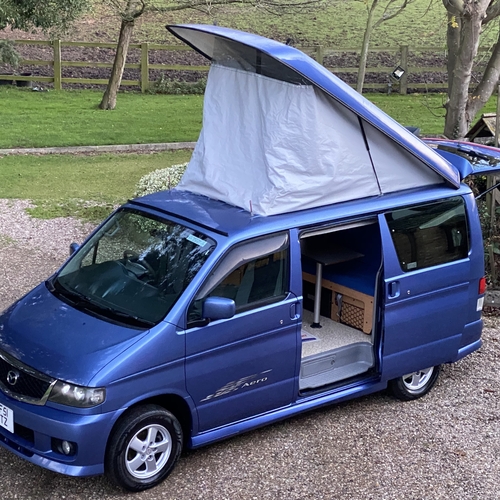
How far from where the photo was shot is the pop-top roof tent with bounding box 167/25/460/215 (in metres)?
6.01

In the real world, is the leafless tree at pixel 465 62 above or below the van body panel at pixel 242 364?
above

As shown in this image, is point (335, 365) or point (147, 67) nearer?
point (335, 365)

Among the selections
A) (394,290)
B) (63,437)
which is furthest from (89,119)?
(63,437)

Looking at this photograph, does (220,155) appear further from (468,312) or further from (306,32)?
(306,32)

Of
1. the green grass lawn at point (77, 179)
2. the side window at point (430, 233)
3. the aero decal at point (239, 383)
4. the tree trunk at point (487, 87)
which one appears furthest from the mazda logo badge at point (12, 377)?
the tree trunk at point (487, 87)

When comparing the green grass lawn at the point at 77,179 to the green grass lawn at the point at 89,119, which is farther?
the green grass lawn at the point at 89,119

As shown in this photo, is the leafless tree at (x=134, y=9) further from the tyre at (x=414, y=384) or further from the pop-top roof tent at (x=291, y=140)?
the tyre at (x=414, y=384)

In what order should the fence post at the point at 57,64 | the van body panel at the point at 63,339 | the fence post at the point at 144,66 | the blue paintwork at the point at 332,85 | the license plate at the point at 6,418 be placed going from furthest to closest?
the fence post at the point at 144,66
the fence post at the point at 57,64
the blue paintwork at the point at 332,85
the license plate at the point at 6,418
the van body panel at the point at 63,339

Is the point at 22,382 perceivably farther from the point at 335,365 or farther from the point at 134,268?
the point at 335,365

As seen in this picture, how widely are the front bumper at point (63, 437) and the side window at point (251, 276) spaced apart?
0.99 meters

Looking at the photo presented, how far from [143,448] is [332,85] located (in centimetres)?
300

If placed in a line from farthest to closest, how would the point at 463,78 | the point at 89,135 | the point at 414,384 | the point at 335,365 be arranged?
the point at 89,135 < the point at 463,78 < the point at 414,384 < the point at 335,365

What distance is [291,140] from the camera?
6.16m

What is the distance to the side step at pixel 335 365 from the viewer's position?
6.28 meters
